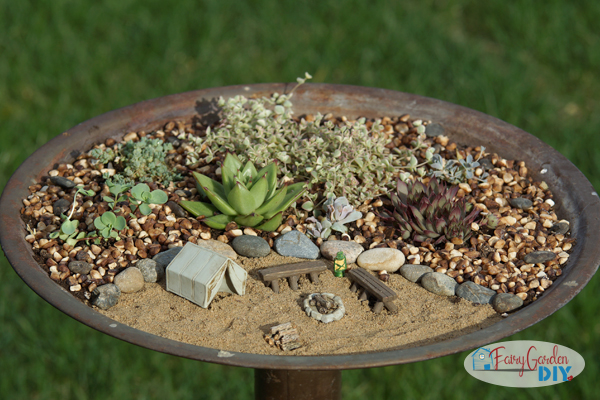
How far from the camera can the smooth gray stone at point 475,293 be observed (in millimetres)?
2307

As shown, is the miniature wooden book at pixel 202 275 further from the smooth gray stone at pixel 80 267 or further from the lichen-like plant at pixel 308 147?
the lichen-like plant at pixel 308 147

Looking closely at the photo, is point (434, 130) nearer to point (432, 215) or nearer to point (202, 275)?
point (432, 215)

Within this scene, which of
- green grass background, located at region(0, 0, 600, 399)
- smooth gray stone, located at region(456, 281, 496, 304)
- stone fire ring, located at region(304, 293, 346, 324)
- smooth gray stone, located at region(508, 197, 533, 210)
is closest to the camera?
stone fire ring, located at region(304, 293, 346, 324)

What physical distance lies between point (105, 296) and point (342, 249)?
839mm

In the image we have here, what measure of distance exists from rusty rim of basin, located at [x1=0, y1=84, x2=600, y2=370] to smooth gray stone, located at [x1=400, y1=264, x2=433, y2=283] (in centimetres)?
39

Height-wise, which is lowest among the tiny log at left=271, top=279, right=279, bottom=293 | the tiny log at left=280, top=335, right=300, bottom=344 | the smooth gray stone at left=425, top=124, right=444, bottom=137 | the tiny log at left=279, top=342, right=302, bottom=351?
the tiny log at left=271, top=279, right=279, bottom=293

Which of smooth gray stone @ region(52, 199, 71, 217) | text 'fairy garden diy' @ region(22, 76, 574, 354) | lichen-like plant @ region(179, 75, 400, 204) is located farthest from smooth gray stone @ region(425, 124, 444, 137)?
smooth gray stone @ region(52, 199, 71, 217)

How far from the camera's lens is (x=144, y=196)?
2641 mm

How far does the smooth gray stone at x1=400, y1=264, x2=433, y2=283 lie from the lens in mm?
2410

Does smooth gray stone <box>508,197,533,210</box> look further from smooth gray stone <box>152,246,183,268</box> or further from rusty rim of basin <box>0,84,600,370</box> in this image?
smooth gray stone <box>152,246,183,268</box>

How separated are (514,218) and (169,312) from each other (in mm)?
1367

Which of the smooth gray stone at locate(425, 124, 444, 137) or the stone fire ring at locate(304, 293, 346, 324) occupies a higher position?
the smooth gray stone at locate(425, 124, 444, 137)

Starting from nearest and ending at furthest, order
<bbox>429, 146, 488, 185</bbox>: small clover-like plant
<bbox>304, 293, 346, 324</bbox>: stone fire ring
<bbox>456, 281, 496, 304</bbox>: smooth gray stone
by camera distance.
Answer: <bbox>304, 293, 346, 324</bbox>: stone fire ring < <bbox>456, 281, 496, 304</bbox>: smooth gray stone < <bbox>429, 146, 488, 185</bbox>: small clover-like plant

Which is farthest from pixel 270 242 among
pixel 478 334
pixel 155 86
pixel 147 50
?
pixel 147 50
